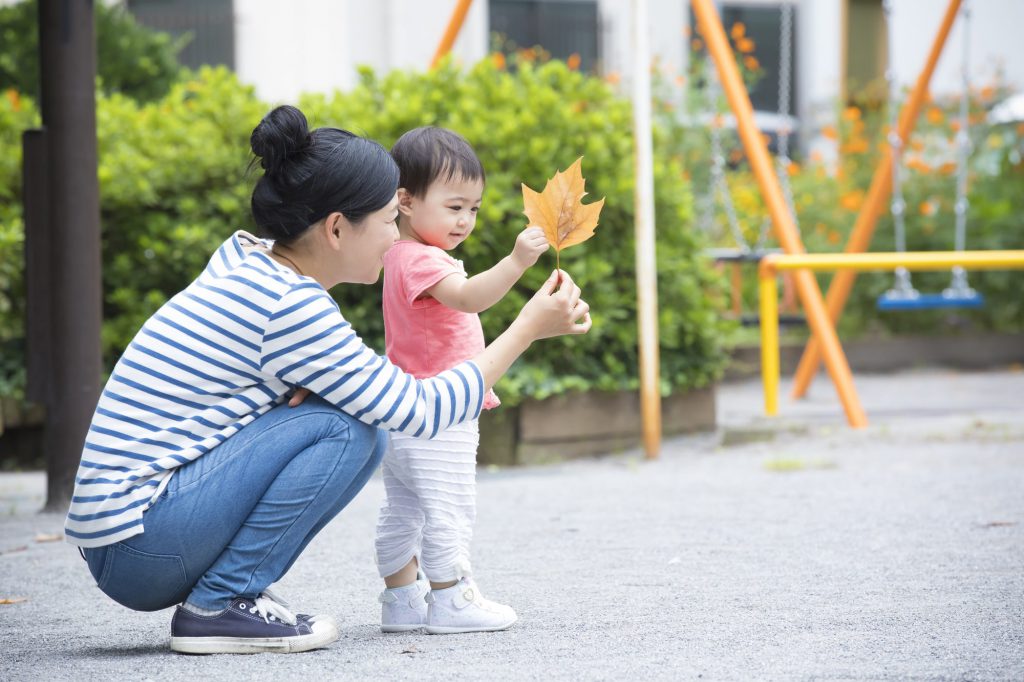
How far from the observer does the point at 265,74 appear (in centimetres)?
1276

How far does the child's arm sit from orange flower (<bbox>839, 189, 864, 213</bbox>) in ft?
21.9

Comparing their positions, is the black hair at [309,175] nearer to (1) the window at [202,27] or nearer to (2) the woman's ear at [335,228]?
(2) the woman's ear at [335,228]

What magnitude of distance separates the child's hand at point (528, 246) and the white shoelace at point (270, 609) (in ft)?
2.44

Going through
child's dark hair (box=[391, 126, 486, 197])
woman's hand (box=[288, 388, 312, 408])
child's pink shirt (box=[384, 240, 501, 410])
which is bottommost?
woman's hand (box=[288, 388, 312, 408])

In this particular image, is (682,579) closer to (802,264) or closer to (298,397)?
(298,397)

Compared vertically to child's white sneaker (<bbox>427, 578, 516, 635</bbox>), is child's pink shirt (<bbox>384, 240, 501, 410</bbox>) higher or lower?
higher

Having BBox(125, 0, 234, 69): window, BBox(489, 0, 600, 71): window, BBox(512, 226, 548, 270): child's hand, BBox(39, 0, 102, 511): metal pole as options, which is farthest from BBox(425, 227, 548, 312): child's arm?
BBox(489, 0, 600, 71): window

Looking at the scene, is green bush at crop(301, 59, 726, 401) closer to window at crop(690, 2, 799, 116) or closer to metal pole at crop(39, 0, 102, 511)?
metal pole at crop(39, 0, 102, 511)

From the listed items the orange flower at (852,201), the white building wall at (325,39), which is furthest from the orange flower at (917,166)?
the white building wall at (325,39)

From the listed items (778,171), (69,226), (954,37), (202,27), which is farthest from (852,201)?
(202,27)

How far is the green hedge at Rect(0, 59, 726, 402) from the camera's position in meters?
5.14

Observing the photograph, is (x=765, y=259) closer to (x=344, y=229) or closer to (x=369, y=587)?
(x=369, y=587)

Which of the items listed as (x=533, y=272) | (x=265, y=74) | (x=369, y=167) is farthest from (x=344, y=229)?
(x=265, y=74)

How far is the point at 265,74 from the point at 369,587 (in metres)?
10.5
